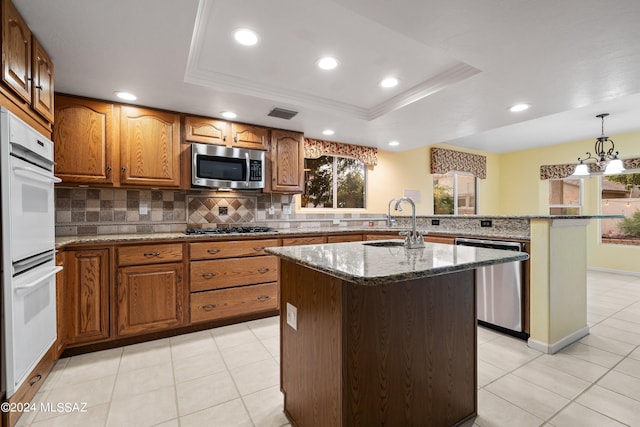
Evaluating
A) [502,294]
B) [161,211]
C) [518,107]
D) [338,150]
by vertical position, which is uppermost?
[518,107]

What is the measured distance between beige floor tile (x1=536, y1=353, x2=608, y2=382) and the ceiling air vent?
9.88 ft

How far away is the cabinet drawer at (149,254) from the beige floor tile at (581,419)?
287cm

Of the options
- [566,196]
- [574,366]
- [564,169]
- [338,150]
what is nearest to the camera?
[574,366]

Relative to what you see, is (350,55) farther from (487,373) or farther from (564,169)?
(564,169)

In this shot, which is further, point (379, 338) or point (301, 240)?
point (301, 240)

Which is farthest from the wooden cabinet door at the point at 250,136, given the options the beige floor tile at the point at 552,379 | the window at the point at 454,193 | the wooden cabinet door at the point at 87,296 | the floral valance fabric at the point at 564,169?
the floral valance fabric at the point at 564,169

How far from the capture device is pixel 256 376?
6.70ft

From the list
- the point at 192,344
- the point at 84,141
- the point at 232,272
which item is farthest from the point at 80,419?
the point at 84,141

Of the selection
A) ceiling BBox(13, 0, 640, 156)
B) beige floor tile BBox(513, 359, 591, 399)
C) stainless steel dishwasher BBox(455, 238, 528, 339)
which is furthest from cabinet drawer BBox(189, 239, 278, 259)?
beige floor tile BBox(513, 359, 591, 399)

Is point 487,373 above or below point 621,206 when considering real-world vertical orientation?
below

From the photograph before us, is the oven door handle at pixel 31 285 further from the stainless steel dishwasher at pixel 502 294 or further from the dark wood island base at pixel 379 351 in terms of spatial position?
the stainless steel dishwasher at pixel 502 294

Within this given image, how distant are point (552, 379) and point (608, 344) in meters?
1.01

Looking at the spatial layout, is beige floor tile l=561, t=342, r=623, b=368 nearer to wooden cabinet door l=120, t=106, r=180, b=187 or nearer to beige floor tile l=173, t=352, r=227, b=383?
beige floor tile l=173, t=352, r=227, b=383

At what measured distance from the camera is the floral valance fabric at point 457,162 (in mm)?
5688
